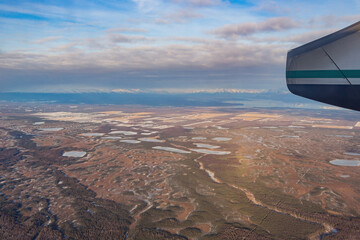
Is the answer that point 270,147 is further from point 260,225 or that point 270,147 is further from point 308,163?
point 260,225

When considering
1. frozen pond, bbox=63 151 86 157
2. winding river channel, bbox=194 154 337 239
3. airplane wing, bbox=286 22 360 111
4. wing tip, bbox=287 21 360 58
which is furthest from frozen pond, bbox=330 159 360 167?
frozen pond, bbox=63 151 86 157

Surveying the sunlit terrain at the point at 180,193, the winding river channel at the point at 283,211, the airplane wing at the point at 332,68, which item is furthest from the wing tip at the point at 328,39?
the winding river channel at the point at 283,211

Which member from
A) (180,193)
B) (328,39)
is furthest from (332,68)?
(180,193)

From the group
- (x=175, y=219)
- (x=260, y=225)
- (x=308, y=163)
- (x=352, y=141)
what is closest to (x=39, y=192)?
(x=175, y=219)

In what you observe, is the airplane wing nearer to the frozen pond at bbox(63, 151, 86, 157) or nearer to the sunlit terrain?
the sunlit terrain

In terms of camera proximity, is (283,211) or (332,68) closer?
(332,68)

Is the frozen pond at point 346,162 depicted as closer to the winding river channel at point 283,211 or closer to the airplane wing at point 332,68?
the winding river channel at point 283,211

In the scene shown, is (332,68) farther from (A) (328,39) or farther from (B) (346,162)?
(B) (346,162)

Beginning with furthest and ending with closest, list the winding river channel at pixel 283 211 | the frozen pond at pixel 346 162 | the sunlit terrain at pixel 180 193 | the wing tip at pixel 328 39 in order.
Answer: the frozen pond at pixel 346 162 → the sunlit terrain at pixel 180 193 → the winding river channel at pixel 283 211 → the wing tip at pixel 328 39
